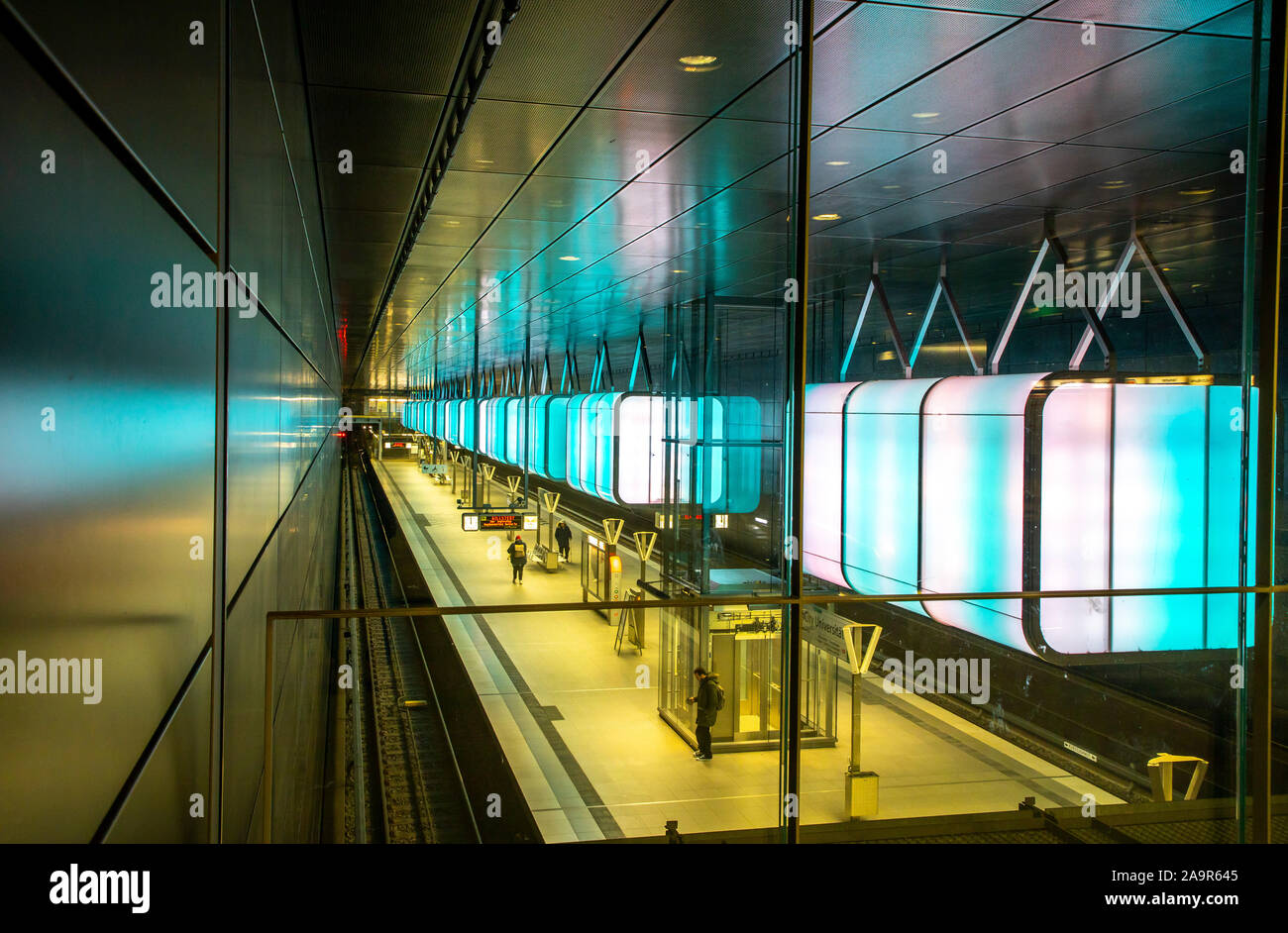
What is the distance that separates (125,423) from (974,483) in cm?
582

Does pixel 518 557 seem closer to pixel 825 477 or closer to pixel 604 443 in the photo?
pixel 604 443

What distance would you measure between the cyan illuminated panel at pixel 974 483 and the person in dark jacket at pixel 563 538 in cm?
350

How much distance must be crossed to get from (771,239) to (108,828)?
5402 millimetres

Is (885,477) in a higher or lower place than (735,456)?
lower

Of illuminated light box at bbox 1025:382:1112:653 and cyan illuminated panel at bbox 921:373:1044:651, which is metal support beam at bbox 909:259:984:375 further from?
illuminated light box at bbox 1025:382:1112:653

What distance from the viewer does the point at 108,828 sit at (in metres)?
1.48

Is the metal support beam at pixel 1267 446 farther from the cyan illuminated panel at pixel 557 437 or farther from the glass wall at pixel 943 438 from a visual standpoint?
the cyan illuminated panel at pixel 557 437

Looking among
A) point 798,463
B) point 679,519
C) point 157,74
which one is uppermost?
point 157,74

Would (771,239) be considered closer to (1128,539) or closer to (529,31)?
(529,31)

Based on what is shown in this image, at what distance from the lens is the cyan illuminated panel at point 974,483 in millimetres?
6180

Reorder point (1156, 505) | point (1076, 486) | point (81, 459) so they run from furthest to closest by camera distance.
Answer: point (1076, 486) → point (1156, 505) → point (81, 459)

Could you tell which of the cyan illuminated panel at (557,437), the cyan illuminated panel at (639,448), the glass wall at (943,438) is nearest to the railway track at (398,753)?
the glass wall at (943,438)

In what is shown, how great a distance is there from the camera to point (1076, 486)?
19.6 feet

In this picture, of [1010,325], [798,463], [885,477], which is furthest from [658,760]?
[1010,325]
